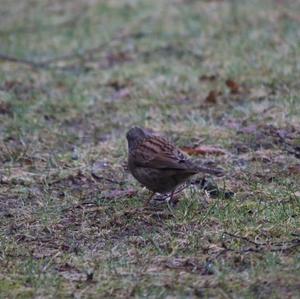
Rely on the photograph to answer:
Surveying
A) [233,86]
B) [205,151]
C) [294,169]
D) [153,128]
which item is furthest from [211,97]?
[294,169]

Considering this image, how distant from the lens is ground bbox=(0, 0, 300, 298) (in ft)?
16.2

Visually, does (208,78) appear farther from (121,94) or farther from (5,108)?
(5,108)

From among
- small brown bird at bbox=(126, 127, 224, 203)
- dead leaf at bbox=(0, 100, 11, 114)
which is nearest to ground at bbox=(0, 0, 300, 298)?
dead leaf at bbox=(0, 100, 11, 114)

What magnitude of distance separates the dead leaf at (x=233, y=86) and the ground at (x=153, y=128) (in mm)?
17

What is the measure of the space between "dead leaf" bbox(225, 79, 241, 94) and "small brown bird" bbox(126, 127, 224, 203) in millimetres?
2922

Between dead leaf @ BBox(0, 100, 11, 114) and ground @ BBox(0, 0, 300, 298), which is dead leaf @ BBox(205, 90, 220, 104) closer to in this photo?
ground @ BBox(0, 0, 300, 298)

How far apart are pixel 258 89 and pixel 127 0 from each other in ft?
16.6

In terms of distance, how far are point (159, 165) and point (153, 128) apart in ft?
7.17

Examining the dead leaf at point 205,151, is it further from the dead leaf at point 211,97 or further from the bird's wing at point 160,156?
the dead leaf at point 211,97

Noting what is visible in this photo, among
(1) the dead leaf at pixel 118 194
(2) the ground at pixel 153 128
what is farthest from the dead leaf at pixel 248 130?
(1) the dead leaf at pixel 118 194

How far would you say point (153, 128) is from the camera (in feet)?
27.1

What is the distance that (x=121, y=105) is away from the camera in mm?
9055

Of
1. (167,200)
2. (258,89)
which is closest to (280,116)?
(258,89)

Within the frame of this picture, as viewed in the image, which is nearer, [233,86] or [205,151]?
[205,151]
